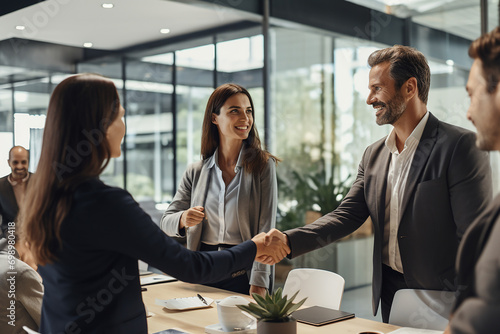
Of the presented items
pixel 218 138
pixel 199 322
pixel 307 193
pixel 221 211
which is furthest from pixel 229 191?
pixel 307 193

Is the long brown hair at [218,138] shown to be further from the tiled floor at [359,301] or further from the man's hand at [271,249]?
the tiled floor at [359,301]

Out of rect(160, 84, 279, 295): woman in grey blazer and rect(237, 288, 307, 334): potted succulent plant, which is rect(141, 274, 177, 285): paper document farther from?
rect(237, 288, 307, 334): potted succulent plant

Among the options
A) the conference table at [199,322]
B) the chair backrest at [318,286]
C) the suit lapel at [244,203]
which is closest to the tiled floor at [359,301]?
the chair backrest at [318,286]

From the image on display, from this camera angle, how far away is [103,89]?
154 centimetres

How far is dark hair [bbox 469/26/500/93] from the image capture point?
1191mm

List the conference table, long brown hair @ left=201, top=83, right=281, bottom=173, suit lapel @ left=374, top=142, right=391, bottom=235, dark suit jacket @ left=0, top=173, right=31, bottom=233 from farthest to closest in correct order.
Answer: dark suit jacket @ left=0, top=173, right=31, bottom=233, long brown hair @ left=201, top=83, right=281, bottom=173, suit lapel @ left=374, top=142, right=391, bottom=235, the conference table

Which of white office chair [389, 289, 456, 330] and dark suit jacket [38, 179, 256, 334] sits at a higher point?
dark suit jacket [38, 179, 256, 334]

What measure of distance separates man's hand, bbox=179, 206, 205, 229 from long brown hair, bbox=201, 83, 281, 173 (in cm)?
42

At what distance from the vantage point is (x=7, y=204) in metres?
3.88

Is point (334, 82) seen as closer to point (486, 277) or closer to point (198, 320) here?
point (198, 320)

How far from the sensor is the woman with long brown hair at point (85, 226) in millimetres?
1451

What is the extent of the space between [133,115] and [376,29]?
10.7 ft

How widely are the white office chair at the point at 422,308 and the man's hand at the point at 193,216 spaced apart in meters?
1.04

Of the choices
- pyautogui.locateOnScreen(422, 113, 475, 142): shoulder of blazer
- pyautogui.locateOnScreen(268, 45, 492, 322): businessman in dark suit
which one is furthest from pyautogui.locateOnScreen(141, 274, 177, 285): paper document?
pyautogui.locateOnScreen(422, 113, 475, 142): shoulder of blazer
